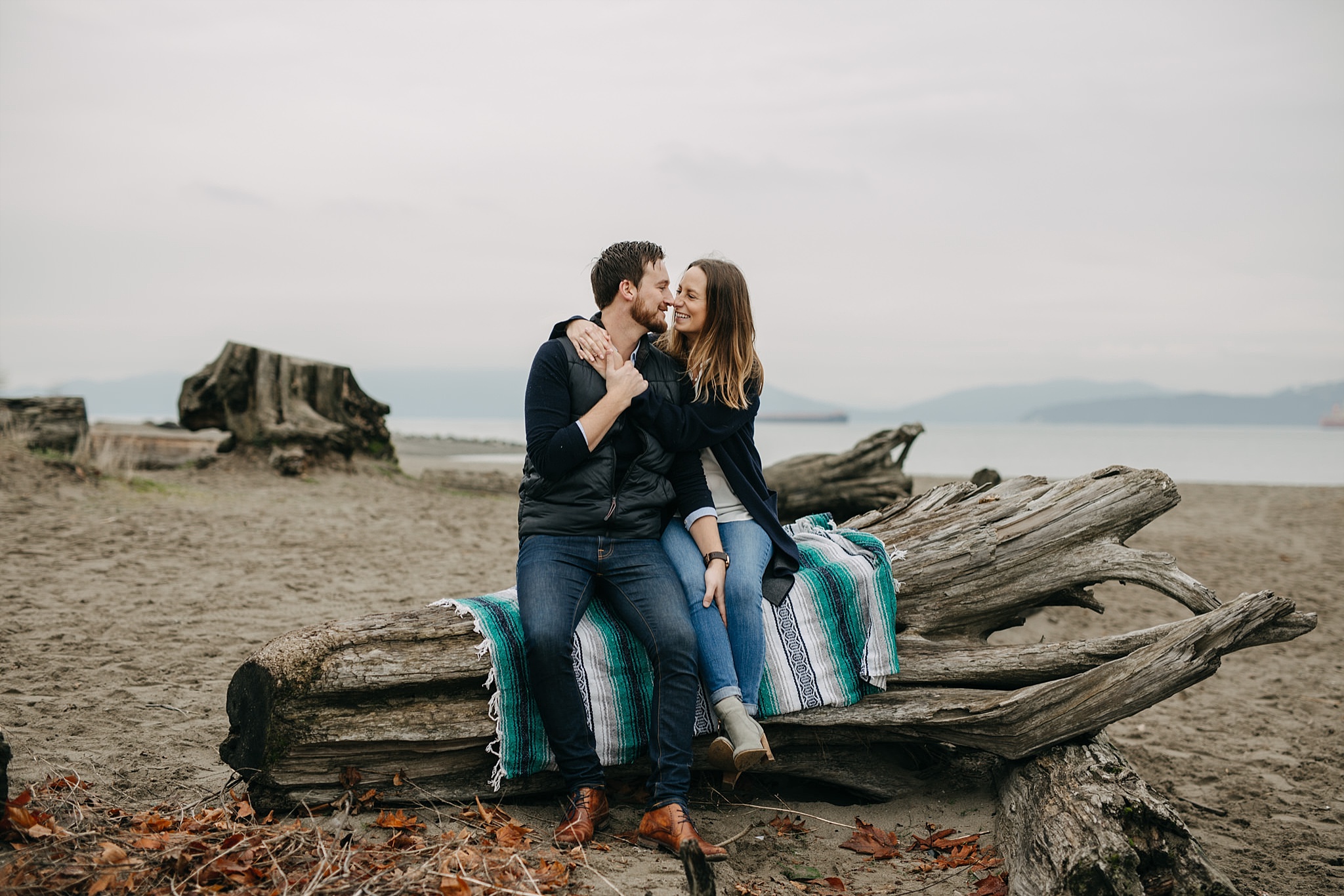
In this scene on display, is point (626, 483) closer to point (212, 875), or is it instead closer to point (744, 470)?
point (744, 470)

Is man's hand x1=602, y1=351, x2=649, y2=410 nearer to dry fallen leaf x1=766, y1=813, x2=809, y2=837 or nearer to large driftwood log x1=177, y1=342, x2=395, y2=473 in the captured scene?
dry fallen leaf x1=766, y1=813, x2=809, y2=837

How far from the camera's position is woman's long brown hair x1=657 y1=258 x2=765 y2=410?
3873mm

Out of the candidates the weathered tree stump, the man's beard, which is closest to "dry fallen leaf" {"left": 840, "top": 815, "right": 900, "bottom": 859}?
the man's beard

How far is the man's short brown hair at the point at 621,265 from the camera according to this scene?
3.85 meters

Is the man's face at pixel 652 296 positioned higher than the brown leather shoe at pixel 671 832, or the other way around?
the man's face at pixel 652 296

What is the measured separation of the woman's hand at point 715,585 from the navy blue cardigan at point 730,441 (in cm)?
21

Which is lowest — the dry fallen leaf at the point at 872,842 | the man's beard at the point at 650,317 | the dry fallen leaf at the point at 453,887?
the dry fallen leaf at the point at 872,842

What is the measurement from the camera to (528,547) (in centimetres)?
360

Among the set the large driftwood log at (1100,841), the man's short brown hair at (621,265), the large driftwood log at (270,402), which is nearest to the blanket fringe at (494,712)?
the man's short brown hair at (621,265)

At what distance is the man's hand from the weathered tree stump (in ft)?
32.4

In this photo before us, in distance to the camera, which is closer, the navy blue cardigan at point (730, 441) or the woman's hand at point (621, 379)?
A: the woman's hand at point (621, 379)

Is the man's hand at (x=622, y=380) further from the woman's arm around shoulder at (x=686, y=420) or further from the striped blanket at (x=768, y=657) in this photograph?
the striped blanket at (x=768, y=657)

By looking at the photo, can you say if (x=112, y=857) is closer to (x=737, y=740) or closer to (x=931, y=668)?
(x=737, y=740)

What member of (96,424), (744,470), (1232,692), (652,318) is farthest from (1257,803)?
(96,424)
